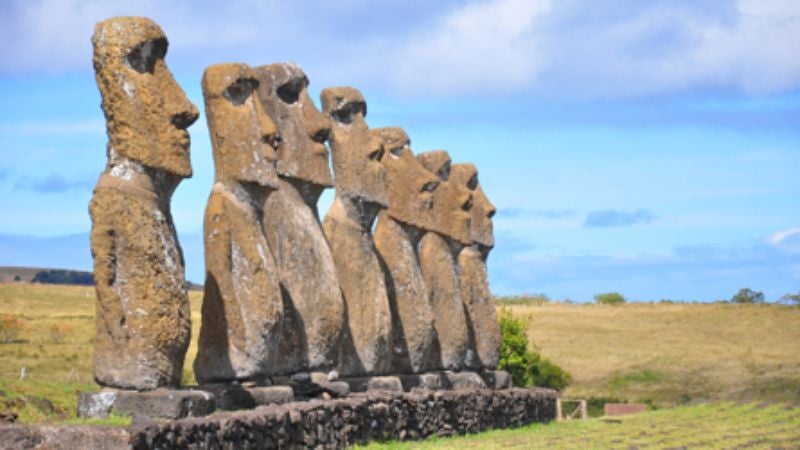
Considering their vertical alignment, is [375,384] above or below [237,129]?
below

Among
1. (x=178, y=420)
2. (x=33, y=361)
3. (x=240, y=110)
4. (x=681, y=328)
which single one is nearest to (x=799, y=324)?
(x=681, y=328)

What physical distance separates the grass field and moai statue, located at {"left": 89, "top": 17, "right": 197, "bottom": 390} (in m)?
5.82

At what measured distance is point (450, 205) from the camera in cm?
2625

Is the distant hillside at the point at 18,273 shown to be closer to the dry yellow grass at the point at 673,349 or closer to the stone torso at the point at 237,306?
the dry yellow grass at the point at 673,349

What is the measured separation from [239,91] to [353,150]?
4250mm

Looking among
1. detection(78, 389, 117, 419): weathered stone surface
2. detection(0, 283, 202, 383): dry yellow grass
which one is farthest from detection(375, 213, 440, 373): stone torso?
detection(78, 389, 117, 419): weathered stone surface

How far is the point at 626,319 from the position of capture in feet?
228

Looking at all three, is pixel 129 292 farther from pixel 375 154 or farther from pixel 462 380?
pixel 462 380

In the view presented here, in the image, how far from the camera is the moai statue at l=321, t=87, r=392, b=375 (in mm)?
21016

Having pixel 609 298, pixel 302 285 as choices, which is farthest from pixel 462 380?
pixel 609 298

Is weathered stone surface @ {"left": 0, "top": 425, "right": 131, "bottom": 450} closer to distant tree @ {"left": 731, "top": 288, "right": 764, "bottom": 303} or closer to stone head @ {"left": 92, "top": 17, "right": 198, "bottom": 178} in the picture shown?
stone head @ {"left": 92, "top": 17, "right": 198, "bottom": 178}

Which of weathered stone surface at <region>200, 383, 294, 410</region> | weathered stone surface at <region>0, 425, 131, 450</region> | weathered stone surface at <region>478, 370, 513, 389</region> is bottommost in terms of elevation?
weathered stone surface at <region>0, 425, 131, 450</region>

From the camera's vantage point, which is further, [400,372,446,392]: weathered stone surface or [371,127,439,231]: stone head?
[371,127,439,231]: stone head

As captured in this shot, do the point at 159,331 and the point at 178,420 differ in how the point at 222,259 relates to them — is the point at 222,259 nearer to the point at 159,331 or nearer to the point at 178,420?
the point at 159,331
